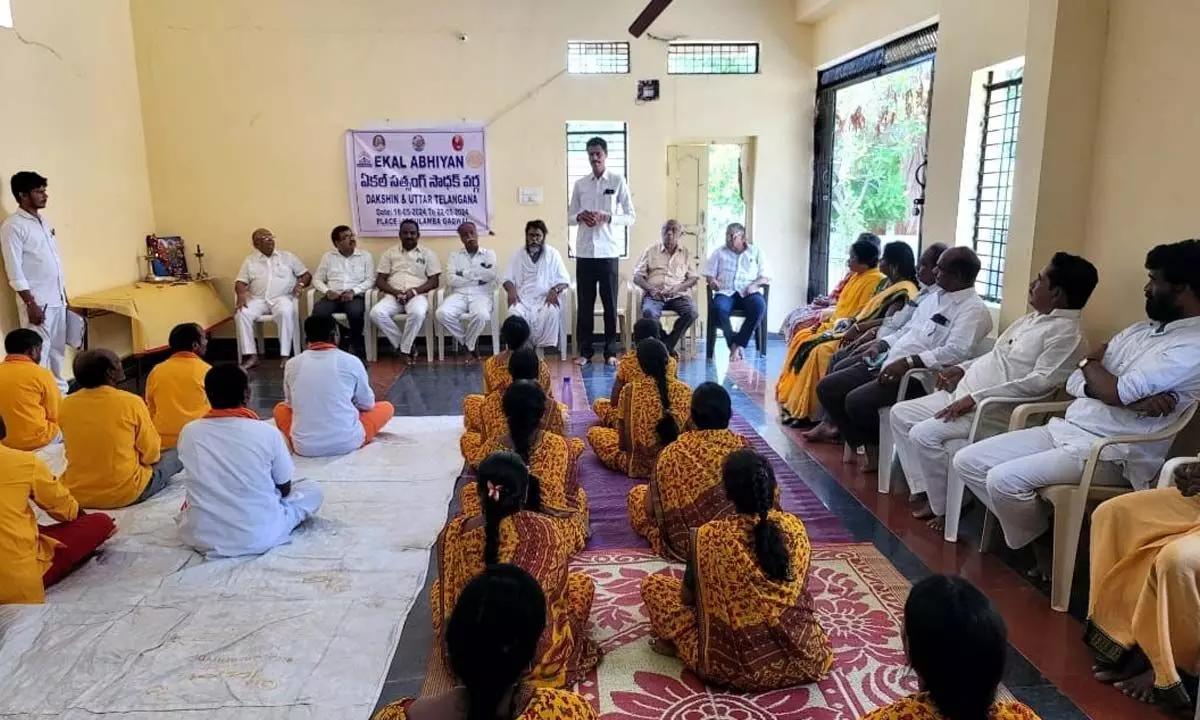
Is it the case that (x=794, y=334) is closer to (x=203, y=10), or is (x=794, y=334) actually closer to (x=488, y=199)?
(x=488, y=199)

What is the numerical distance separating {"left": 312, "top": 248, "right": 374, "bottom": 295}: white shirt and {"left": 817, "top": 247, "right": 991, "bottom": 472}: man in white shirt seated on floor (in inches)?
177

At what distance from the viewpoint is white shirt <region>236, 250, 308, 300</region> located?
23.5 feet

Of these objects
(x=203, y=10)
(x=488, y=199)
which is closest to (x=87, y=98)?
(x=203, y=10)

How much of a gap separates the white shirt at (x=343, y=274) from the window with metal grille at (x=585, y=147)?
6.29ft

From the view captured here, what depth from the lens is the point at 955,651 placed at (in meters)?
1.27

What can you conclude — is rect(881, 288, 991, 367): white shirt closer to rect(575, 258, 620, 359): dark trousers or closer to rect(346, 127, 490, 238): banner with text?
rect(575, 258, 620, 359): dark trousers

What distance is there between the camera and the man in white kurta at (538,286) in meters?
7.07

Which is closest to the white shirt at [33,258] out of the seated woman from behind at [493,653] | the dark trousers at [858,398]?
the dark trousers at [858,398]

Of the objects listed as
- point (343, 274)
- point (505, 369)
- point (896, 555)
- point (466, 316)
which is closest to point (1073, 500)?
point (896, 555)

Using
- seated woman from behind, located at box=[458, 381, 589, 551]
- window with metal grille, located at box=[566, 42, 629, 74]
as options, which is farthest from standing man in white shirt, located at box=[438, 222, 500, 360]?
seated woman from behind, located at box=[458, 381, 589, 551]

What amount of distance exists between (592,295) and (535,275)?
0.59 meters

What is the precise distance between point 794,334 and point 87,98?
5905mm

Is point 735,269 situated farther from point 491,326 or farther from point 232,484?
point 232,484

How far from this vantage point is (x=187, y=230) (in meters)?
7.54
